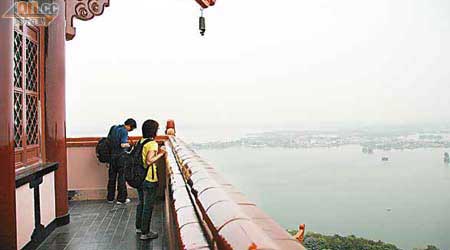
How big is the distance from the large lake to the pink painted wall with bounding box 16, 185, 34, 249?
30.6 ft

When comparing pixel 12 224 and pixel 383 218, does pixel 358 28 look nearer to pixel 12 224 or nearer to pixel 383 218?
pixel 383 218

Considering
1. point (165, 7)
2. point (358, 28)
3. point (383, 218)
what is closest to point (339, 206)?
point (383, 218)

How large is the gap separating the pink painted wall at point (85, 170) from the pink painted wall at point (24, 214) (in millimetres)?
2575

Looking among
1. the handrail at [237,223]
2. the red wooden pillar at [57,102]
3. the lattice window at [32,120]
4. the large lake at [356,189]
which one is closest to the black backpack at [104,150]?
the red wooden pillar at [57,102]

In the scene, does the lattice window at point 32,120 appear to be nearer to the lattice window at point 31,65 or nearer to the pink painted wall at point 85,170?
the lattice window at point 31,65

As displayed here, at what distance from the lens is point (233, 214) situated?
1064mm

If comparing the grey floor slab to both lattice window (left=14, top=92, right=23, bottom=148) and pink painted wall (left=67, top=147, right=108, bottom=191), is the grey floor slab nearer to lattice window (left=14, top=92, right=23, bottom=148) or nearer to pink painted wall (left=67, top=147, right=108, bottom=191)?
pink painted wall (left=67, top=147, right=108, bottom=191)

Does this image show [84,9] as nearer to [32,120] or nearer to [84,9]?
[84,9]

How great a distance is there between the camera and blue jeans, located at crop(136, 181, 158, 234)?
381 centimetres

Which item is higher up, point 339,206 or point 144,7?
point 144,7

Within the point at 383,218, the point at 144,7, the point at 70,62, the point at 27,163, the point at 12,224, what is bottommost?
the point at 383,218

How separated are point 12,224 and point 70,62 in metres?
5.30

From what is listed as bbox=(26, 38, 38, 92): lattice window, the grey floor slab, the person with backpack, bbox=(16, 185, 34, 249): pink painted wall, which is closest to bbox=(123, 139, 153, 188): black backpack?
the grey floor slab

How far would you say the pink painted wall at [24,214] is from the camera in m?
3.45
